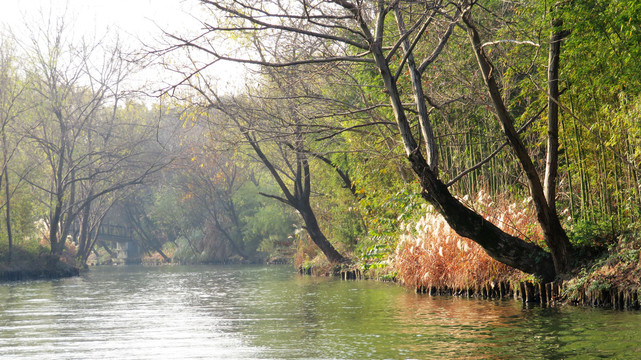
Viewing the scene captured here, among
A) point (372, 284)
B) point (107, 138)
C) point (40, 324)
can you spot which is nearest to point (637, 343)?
point (40, 324)

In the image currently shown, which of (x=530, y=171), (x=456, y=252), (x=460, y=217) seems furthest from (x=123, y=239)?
(x=530, y=171)

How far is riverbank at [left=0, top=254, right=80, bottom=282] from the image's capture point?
25.2 metres

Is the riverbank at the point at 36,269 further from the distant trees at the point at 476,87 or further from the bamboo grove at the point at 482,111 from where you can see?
the distant trees at the point at 476,87

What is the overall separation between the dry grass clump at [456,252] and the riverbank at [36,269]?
1750cm

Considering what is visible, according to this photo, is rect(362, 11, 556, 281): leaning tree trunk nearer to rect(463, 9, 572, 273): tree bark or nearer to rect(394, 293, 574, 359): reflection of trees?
rect(463, 9, 572, 273): tree bark

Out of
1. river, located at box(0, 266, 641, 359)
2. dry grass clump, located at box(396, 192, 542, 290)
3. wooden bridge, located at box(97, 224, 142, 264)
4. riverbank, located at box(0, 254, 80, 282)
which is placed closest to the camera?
river, located at box(0, 266, 641, 359)

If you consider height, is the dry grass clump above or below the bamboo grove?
below

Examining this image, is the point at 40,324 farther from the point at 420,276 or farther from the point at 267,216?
the point at 267,216

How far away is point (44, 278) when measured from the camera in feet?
88.4

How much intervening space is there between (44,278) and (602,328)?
2424 centimetres

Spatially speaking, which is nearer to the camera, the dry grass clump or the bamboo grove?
the bamboo grove

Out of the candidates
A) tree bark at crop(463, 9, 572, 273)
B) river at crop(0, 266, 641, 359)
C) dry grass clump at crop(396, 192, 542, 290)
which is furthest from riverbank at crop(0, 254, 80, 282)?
tree bark at crop(463, 9, 572, 273)

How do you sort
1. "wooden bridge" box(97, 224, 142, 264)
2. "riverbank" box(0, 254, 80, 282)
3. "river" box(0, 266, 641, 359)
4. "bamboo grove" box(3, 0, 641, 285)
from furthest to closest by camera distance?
"wooden bridge" box(97, 224, 142, 264)
"riverbank" box(0, 254, 80, 282)
"bamboo grove" box(3, 0, 641, 285)
"river" box(0, 266, 641, 359)

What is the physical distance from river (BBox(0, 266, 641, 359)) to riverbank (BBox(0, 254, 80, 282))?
40.8 ft
